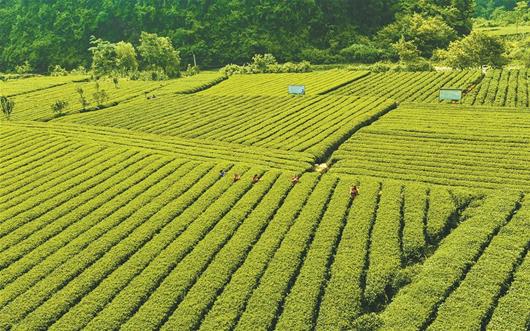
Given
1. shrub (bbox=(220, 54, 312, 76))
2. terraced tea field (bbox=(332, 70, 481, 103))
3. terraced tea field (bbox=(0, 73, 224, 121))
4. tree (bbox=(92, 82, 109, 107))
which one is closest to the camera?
terraced tea field (bbox=(332, 70, 481, 103))

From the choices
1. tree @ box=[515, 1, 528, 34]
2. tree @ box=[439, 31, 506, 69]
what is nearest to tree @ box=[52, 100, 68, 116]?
tree @ box=[439, 31, 506, 69]

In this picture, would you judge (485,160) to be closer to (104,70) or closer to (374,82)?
(374,82)

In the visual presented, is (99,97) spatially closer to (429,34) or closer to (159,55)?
(159,55)

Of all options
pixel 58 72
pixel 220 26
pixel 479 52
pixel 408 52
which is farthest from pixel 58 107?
pixel 220 26

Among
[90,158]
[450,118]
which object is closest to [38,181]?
[90,158]

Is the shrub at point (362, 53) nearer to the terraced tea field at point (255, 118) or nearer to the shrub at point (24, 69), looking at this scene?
the terraced tea field at point (255, 118)

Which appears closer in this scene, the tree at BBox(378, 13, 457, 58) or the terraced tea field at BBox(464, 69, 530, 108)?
the terraced tea field at BBox(464, 69, 530, 108)

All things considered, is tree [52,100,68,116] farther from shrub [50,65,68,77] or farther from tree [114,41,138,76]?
shrub [50,65,68,77]
